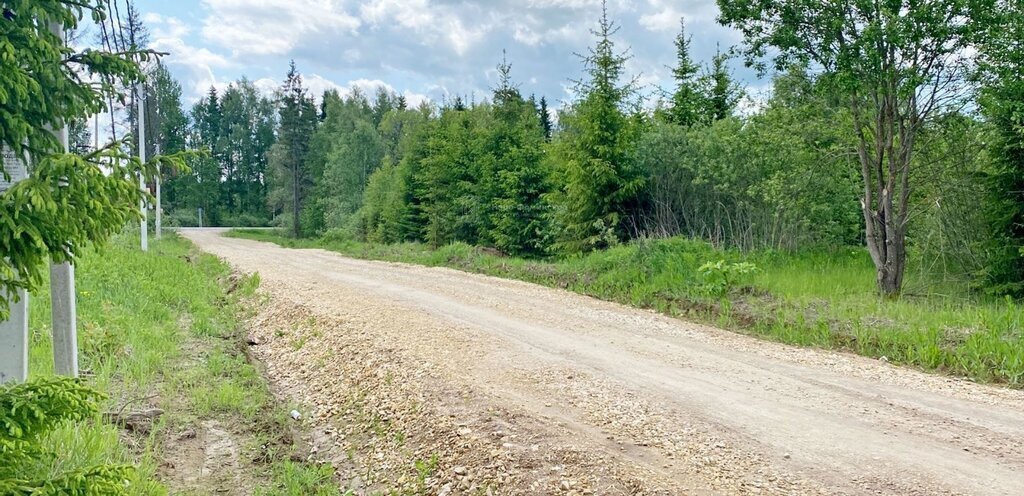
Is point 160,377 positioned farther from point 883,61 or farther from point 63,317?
point 883,61

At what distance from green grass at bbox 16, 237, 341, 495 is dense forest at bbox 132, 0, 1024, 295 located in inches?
92.1

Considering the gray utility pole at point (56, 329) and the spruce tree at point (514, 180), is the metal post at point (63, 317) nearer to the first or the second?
the gray utility pole at point (56, 329)

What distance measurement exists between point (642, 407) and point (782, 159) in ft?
29.2

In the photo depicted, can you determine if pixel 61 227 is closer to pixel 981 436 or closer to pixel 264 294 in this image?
pixel 981 436

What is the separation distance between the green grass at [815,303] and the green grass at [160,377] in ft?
20.6

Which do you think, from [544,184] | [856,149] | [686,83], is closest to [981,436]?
[856,149]

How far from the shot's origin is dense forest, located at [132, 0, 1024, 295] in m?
9.27

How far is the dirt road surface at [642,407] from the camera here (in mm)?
4035

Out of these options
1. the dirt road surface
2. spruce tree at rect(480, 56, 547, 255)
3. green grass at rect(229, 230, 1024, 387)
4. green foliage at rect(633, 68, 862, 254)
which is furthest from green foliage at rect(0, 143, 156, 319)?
spruce tree at rect(480, 56, 547, 255)

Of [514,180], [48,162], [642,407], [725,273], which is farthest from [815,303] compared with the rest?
[514,180]

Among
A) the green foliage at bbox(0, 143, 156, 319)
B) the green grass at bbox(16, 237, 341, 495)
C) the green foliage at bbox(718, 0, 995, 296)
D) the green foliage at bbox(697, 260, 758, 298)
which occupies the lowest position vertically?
the green grass at bbox(16, 237, 341, 495)

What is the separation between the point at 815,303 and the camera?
30.4ft

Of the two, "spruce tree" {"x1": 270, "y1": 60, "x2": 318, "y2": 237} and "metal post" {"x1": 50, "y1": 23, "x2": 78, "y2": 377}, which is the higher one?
"spruce tree" {"x1": 270, "y1": 60, "x2": 318, "y2": 237}

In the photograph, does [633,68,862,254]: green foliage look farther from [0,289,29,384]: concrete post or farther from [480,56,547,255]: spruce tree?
[0,289,29,384]: concrete post
